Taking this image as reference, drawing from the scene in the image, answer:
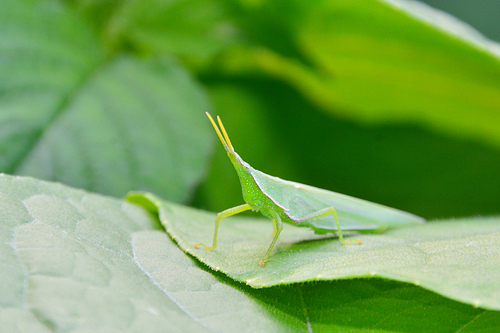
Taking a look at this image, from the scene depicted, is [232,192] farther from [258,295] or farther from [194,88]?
[258,295]

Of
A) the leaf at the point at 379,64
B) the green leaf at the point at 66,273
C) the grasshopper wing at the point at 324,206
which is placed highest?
the leaf at the point at 379,64

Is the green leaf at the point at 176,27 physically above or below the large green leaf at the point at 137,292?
above

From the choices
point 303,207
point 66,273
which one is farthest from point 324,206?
point 66,273

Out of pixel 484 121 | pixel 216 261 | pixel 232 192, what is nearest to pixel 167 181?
pixel 232 192

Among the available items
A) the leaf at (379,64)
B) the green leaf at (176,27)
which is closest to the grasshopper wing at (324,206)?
the leaf at (379,64)

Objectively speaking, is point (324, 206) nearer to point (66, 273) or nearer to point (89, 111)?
point (66, 273)

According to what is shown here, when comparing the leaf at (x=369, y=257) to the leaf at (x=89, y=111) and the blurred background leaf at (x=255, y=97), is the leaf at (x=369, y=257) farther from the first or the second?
the blurred background leaf at (x=255, y=97)

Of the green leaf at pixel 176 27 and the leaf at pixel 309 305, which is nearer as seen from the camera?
the leaf at pixel 309 305

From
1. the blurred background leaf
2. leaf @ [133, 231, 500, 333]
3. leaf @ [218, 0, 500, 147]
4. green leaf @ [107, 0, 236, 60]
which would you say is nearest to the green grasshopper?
leaf @ [133, 231, 500, 333]

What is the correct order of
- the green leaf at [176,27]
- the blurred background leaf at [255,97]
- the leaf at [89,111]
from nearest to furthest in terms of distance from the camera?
the leaf at [89,111], the blurred background leaf at [255,97], the green leaf at [176,27]

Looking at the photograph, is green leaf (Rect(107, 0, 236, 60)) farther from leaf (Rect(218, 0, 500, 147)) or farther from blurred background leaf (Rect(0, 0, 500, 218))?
leaf (Rect(218, 0, 500, 147))
